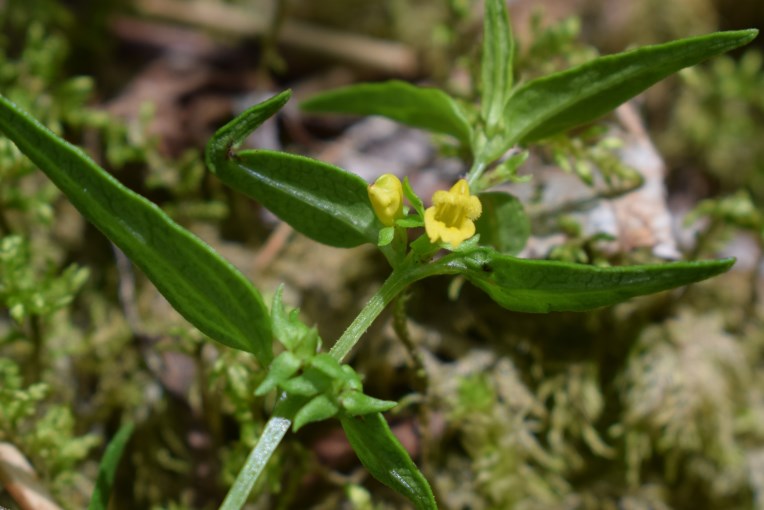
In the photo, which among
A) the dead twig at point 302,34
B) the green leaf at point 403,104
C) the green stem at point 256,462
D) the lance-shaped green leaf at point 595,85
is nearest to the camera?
the green stem at point 256,462

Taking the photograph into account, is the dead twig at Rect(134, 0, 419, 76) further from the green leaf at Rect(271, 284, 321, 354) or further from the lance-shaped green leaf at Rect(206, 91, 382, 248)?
the green leaf at Rect(271, 284, 321, 354)

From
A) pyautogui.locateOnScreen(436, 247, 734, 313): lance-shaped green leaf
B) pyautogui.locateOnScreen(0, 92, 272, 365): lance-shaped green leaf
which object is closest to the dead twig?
pyautogui.locateOnScreen(436, 247, 734, 313): lance-shaped green leaf

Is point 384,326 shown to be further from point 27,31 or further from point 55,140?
Result: point 27,31

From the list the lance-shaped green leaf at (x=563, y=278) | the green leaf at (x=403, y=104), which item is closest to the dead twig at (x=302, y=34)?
the green leaf at (x=403, y=104)

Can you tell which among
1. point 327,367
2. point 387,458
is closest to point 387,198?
point 327,367

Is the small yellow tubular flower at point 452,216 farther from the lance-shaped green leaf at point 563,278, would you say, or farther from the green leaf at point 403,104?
the green leaf at point 403,104

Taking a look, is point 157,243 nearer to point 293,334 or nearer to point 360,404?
point 293,334

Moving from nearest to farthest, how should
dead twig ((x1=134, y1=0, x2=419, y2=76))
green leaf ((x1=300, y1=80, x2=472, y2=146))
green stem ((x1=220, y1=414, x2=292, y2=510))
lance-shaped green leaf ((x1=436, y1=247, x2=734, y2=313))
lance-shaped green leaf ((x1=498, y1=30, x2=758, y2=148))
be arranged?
lance-shaped green leaf ((x1=436, y1=247, x2=734, y2=313))
green stem ((x1=220, y1=414, x2=292, y2=510))
lance-shaped green leaf ((x1=498, y1=30, x2=758, y2=148))
green leaf ((x1=300, y1=80, x2=472, y2=146))
dead twig ((x1=134, y1=0, x2=419, y2=76))
